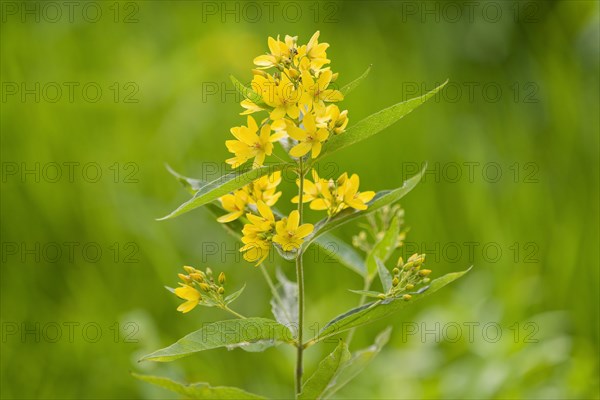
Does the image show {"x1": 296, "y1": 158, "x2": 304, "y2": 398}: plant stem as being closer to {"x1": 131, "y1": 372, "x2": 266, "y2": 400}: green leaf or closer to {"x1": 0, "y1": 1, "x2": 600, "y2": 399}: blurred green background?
{"x1": 131, "y1": 372, "x2": 266, "y2": 400}: green leaf

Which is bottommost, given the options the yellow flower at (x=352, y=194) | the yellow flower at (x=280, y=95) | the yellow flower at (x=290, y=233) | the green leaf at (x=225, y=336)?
the green leaf at (x=225, y=336)

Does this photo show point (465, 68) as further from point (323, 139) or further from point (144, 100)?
point (323, 139)

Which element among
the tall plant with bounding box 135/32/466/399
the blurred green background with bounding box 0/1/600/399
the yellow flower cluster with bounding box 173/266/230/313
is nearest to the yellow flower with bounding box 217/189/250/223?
the tall plant with bounding box 135/32/466/399

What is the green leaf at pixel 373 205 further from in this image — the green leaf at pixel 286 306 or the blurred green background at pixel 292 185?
the blurred green background at pixel 292 185

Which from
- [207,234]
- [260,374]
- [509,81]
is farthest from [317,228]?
[509,81]

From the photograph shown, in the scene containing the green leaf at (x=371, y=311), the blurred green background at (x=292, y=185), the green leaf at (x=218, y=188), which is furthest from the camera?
the blurred green background at (x=292, y=185)

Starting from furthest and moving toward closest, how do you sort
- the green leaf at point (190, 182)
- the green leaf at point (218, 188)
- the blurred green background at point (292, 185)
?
the blurred green background at point (292, 185), the green leaf at point (190, 182), the green leaf at point (218, 188)

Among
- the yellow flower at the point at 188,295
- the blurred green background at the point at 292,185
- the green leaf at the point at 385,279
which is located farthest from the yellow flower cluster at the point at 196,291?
the blurred green background at the point at 292,185
